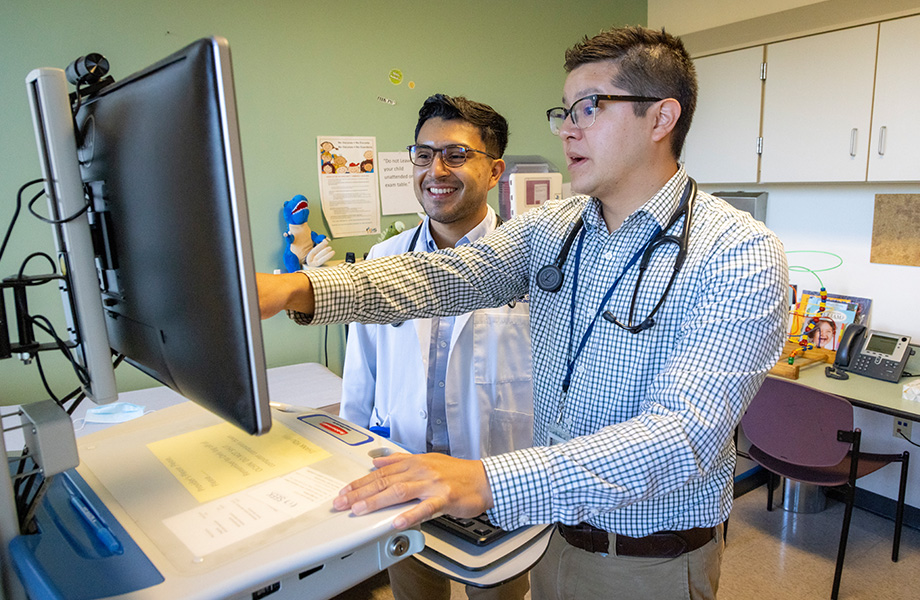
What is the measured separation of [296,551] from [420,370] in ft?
3.54

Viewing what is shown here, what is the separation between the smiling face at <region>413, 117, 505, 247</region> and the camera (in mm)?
1759

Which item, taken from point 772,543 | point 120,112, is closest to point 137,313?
point 120,112

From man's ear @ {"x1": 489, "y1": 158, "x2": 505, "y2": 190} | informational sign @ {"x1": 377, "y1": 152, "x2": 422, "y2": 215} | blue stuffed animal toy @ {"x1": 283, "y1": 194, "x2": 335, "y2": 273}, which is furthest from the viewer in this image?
informational sign @ {"x1": 377, "y1": 152, "x2": 422, "y2": 215}

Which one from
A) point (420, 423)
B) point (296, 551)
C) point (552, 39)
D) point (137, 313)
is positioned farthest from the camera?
point (552, 39)

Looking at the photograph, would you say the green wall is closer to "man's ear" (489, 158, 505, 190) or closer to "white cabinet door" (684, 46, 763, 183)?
"white cabinet door" (684, 46, 763, 183)

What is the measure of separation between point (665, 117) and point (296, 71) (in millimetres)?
1951

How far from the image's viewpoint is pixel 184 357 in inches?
27.0

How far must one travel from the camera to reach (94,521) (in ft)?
2.29

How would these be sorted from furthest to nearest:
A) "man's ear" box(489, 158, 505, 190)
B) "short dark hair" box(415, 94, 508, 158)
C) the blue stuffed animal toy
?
the blue stuffed animal toy
"man's ear" box(489, 158, 505, 190)
"short dark hair" box(415, 94, 508, 158)

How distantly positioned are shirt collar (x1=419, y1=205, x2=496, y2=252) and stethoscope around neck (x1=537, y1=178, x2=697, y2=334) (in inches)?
21.7

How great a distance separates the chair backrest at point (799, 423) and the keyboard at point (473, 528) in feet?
7.34

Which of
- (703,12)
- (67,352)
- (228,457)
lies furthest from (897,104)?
(67,352)

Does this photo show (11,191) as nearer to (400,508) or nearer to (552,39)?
(400,508)

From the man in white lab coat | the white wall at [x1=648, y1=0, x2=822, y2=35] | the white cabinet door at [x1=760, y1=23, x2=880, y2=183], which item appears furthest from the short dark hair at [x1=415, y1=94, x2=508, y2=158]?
the white wall at [x1=648, y1=0, x2=822, y2=35]
